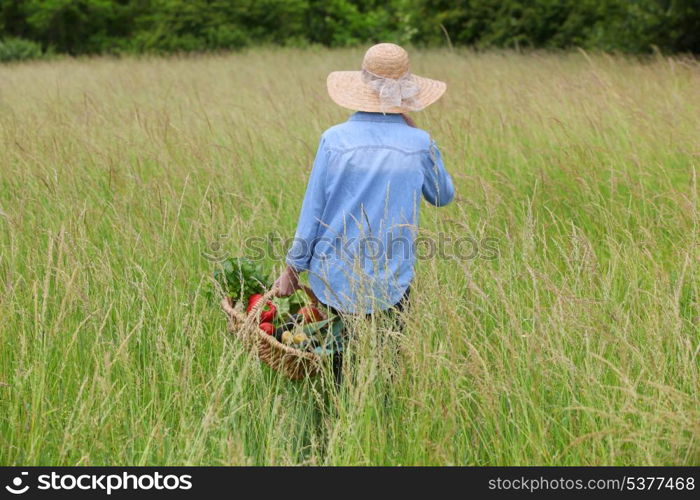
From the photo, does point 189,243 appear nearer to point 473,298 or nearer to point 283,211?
point 283,211

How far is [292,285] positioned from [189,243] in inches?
33.6

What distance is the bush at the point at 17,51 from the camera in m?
17.1

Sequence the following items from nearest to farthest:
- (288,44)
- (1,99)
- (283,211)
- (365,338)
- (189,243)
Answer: (365,338) < (189,243) < (283,211) < (1,99) < (288,44)

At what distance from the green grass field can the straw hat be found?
20.5 inches

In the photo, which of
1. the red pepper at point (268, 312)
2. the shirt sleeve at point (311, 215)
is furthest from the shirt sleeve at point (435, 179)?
the red pepper at point (268, 312)

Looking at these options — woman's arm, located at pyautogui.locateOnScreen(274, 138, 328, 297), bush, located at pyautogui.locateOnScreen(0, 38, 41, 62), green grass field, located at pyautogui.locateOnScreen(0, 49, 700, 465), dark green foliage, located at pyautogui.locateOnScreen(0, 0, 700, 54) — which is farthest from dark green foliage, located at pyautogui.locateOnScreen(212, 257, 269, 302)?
bush, located at pyautogui.locateOnScreen(0, 38, 41, 62)

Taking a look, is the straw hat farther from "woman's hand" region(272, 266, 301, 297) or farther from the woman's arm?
"woman's hand" region(272, 266, 301, 297)

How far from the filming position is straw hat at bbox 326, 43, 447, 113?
9.70 feet

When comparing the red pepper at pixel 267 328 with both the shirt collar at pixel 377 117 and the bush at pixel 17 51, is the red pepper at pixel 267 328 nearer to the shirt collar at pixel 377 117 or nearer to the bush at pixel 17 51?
the shirt collar at pixel 377 117

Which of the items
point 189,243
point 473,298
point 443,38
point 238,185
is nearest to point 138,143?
point 238,185

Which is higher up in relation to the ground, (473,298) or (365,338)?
(365,338)

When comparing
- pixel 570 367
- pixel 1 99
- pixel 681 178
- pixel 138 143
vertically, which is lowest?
pixel 1 99
